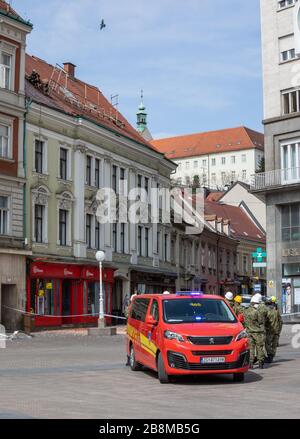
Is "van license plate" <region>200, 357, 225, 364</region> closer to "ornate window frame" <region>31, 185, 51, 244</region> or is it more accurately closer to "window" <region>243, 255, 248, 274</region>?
"ornate window frame" <region>31, 185, 51, 244</region>

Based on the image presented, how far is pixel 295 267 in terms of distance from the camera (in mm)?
43469

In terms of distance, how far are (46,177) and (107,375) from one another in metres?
24.0

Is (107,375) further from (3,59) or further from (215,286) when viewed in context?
(215,286)

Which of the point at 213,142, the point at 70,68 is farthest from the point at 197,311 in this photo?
the point at 213,142

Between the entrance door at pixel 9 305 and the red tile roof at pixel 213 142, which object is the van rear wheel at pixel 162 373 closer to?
the entrance door at pixel 9 305

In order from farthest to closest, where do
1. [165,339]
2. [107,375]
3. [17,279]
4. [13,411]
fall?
[17,279]
[107,375]
[165,339]
[13,411]

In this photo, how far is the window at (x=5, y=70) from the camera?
35.3 meters

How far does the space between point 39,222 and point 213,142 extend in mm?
116965

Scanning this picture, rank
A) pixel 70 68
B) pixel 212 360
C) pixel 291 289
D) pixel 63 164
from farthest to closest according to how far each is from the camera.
→ pixel 70 68 → pixel 291 289 → pixel 63 164 → pixel 212 360

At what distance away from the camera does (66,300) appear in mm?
39781

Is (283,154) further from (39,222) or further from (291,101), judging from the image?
(39,222)

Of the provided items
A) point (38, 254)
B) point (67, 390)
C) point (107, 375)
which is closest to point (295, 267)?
point (38, 254)
